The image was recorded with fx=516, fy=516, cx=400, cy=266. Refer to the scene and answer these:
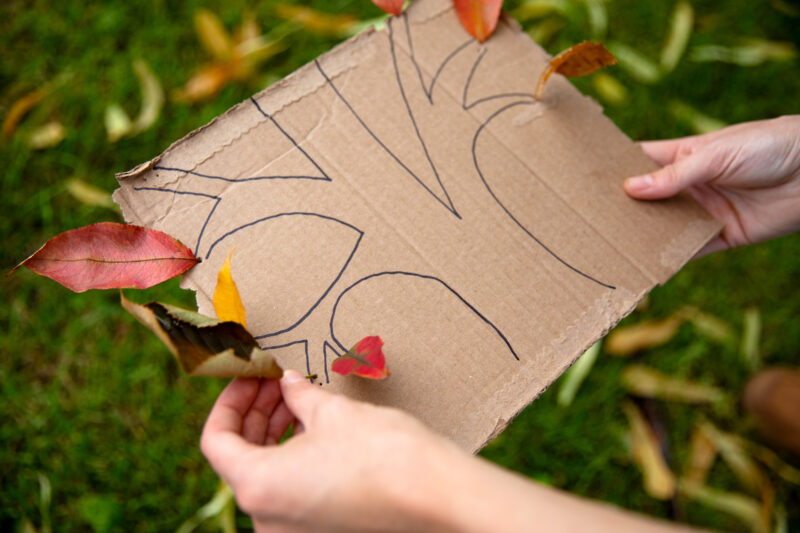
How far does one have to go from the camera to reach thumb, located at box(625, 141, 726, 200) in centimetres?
84

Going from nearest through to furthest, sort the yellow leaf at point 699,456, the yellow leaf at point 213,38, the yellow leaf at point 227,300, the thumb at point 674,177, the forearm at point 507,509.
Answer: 1. the forearm at point 507,509
2. the yellow leaf at point 227,300
3. the thumb at point 674,177
4. the yellow leaf at point 699,456
5. the yellow leaf at point 213,38

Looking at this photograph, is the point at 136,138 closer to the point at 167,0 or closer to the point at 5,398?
the point at 167,0

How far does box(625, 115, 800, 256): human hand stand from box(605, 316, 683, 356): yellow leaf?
434mm

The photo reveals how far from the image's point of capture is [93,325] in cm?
130

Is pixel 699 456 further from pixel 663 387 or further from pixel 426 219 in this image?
pixel 426 219

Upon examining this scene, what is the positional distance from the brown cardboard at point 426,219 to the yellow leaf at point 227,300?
2 cm

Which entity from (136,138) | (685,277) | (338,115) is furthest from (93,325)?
(685,277)

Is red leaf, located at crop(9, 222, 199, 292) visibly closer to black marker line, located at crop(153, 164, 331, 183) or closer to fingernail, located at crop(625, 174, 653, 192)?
black marker line, located at crop(153, 164, 331, 183)

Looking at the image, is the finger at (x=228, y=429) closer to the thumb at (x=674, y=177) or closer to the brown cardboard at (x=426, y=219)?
the brown cardboard at (x=426, y=219)

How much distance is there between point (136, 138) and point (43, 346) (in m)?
0.58

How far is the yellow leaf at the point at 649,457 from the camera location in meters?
1.30

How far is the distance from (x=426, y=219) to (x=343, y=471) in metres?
0.39

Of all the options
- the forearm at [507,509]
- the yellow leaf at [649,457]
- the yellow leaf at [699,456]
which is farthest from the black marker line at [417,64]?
the yellow leaf at [699,456]

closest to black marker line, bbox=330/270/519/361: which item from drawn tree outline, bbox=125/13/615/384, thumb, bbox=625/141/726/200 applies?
drawn tree outline, bbox=125/13/615/384
